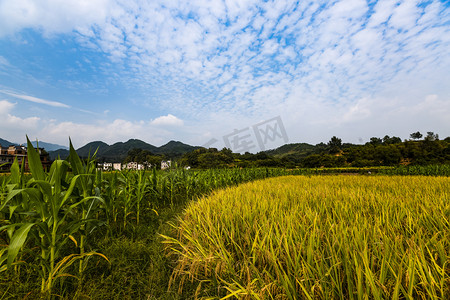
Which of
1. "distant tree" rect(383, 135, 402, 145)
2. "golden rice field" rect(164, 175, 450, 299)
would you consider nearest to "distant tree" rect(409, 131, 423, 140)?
"distant tree" rect(383, 135, 402, 145)

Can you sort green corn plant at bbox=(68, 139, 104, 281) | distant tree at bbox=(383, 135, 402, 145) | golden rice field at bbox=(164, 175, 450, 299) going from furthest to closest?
1. distant tree at bbox=(383, 135, 402, 145)
2. green corn plant at bbox=(68, 139, 104, 281)
3. golden rice field at bbox=(164, 175, 450, 299)

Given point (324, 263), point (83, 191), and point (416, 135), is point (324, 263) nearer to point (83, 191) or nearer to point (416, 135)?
point (83, 191)

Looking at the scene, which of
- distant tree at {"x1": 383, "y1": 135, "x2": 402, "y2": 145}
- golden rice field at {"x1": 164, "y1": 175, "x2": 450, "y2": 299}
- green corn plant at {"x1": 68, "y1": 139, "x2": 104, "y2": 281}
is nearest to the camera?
golden rice field at {"x1": 164, "y1": 175, "x2": 450, "y2": 299}

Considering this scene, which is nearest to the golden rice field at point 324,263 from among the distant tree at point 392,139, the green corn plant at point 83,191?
the green corn plant at point 83,191

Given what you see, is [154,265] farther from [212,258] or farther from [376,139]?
[376,139]

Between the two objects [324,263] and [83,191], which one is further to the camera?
[83,191]

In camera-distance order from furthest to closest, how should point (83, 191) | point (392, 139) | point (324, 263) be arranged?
1. point (392, 139)
2. point (83, 191)
3. point (324, 263)

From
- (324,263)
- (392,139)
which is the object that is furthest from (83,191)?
(392,139)

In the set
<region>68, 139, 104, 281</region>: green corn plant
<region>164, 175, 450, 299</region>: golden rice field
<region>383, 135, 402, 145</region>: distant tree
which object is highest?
<region>383, 135, 402, 145</region>: distant tree

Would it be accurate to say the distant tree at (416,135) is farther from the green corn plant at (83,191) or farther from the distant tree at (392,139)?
the green corn plant at (83,191)

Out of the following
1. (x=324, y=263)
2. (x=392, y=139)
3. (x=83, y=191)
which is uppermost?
(x=392, y=139)

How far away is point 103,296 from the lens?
1.38 m

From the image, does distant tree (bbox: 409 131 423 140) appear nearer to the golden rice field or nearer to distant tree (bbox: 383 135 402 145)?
distant tree (bbox: 383 135 402 145)

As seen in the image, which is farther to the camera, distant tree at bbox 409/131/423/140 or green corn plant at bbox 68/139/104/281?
distant tree at bbox 409/131/423/140
